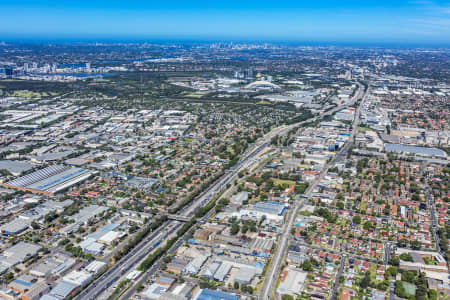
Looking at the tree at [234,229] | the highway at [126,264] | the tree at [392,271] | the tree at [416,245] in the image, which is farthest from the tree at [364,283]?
the highway at [126,264]

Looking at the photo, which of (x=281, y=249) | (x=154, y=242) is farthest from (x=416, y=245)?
(x=154, y=242)

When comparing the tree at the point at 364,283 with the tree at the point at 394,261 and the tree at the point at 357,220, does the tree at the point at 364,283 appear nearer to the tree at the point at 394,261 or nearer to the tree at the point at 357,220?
the tree at the point at 394,261

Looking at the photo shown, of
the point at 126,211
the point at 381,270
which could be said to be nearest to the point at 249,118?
the point at 126,211

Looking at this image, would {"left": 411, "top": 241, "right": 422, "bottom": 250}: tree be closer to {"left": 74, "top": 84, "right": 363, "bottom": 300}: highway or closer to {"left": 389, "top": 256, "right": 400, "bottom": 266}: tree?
{"left": 389, "top": 256, "right": 400, "bottom": 266}: tree

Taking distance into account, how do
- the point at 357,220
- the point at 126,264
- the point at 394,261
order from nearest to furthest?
the point at 394,261 → the point at 126,264 → the point at 357,220

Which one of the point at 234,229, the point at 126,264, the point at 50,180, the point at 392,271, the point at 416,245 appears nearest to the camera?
the point at 392,271

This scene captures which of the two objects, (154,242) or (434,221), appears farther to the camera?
(434,221)

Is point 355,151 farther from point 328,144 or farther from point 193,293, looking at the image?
point 193,293

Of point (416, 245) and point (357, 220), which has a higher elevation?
point (357, 220)

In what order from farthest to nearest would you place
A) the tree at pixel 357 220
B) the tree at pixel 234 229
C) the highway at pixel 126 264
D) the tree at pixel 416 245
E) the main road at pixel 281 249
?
the tree at pixel 357 220 → the tree at pixel 234 229 → the tree at pixel 416 245 → the main road at pixel 281 249 → the highway at pixel 126 264

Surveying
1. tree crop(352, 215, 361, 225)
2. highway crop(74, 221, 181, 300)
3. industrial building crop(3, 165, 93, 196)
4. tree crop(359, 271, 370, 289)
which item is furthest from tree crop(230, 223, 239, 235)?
industrial building crop(3, 165, 93, 196)

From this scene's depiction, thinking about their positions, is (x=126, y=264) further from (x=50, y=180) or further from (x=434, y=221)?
(x=434, y=221)

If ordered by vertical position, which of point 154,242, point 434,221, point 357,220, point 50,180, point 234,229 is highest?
point 50,180
